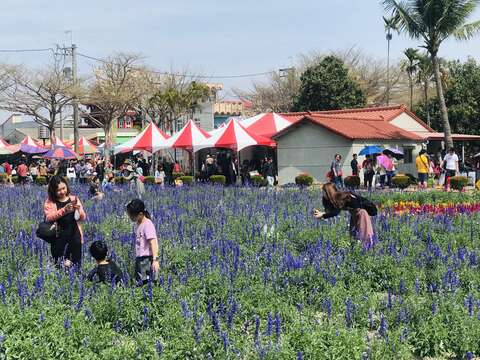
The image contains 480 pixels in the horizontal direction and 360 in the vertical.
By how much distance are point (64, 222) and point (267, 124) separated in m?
24.4

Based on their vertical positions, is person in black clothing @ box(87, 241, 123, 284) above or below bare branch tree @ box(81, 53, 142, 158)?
below

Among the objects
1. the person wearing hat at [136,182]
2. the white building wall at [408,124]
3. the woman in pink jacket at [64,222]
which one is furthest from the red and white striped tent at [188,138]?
the woman in pink jacket at [64,222]

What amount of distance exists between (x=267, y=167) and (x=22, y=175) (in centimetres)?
1094

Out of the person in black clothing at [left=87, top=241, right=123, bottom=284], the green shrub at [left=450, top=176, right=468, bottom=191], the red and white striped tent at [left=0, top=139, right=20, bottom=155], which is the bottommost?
the person in black clothing at [left=87, top=241, right=123, bottom=284]

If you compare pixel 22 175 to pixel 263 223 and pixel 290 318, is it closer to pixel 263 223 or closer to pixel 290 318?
pixel 263 223

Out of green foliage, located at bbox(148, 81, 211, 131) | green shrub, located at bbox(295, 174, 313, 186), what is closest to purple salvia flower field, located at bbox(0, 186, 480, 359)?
green shrub, located at bbox(295, 174, 313, 186)

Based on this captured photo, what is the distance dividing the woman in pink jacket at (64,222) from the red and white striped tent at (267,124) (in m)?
23.0

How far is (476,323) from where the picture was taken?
16.2 ft

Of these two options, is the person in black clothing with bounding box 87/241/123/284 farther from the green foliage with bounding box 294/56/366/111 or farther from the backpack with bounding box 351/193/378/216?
the green foliage with bounding box 294/56/366/111

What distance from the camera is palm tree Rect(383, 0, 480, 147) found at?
24.9 meters

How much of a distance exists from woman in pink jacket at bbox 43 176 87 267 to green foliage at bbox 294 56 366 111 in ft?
129

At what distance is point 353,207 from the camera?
7586 millimetres

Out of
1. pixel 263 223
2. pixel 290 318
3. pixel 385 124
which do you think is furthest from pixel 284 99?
pixel 290 318

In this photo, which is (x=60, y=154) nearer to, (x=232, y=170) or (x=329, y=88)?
(x=232, y=170)
